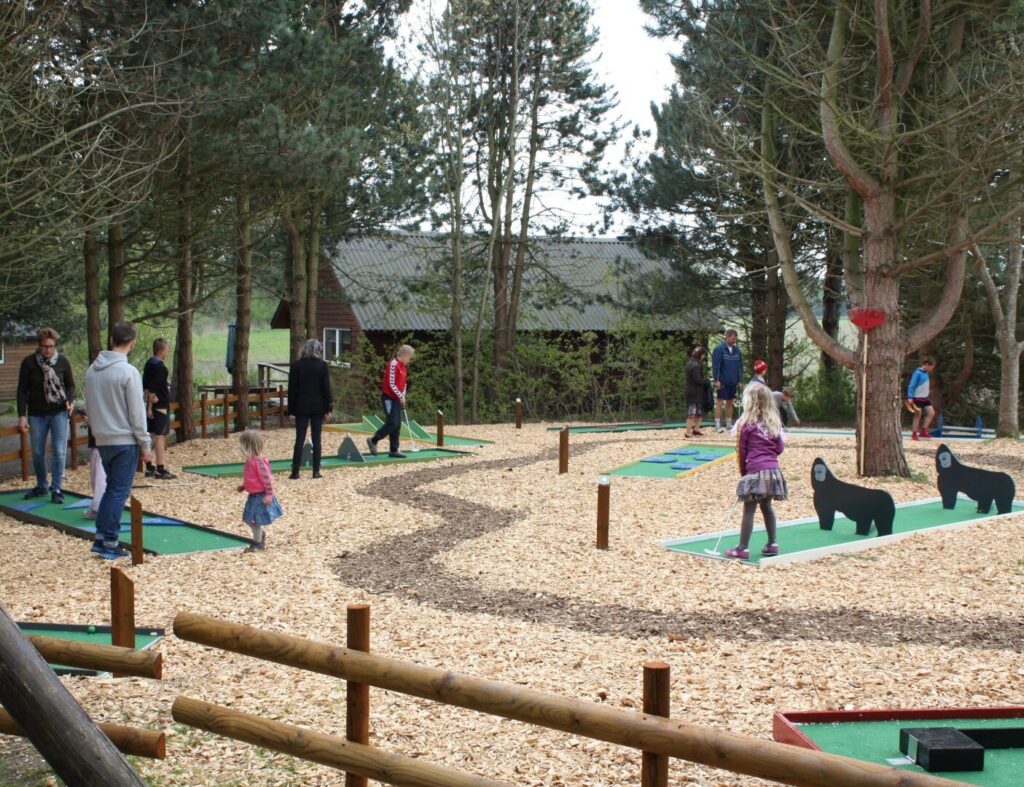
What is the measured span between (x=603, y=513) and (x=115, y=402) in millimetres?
4375

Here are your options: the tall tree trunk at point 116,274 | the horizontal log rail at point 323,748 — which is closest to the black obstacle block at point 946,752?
the horizontal log rail at point 323,748

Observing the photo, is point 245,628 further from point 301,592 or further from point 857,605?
point 857,605

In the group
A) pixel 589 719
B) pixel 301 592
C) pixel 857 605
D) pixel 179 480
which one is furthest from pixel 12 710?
pixel 179 480

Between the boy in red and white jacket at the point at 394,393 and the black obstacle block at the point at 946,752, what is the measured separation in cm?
1106

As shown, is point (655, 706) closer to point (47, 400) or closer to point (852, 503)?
point (852, 503)

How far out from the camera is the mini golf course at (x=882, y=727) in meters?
4.55

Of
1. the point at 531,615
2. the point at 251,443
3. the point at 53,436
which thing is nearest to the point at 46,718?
the point at 531,615

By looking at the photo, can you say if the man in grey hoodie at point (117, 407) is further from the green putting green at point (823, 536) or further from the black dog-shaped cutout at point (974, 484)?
the black dog-shaped cutout at point (974, 484)

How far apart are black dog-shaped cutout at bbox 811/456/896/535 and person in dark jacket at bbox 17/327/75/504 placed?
26.2ft

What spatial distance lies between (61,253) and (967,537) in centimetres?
1035

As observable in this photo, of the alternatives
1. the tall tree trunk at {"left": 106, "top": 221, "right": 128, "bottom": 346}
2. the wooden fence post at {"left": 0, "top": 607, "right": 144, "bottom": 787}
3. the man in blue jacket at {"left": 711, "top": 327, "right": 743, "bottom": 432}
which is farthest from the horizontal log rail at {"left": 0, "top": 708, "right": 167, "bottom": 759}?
the man in blue jacket at {"left": 711, "top": 327, "right": 743, "bottom": 432}

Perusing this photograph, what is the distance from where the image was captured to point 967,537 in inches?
397

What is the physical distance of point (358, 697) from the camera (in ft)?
13.1

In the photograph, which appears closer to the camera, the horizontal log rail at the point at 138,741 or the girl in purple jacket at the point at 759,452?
the horizontal log rail at the point at 138,741
